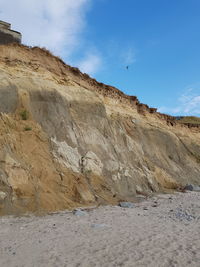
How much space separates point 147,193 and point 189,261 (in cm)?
931

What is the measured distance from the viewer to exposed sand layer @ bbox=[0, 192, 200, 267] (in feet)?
17.4

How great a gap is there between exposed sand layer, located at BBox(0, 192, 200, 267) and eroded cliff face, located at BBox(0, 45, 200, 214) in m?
1.34

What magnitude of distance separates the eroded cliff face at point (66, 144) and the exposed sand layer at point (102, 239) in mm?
1341

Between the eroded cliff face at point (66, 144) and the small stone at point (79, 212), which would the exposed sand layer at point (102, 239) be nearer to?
the small stone at point (79, 212)

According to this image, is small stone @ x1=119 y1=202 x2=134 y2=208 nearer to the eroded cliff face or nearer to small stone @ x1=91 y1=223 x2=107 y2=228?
the eroded cliff face

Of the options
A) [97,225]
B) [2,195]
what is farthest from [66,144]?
[97,225]

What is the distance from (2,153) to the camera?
33.0 feet

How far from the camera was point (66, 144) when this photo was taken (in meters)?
12.8

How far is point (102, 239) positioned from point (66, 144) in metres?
6.74

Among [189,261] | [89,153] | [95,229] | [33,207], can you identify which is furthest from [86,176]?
[189,261]

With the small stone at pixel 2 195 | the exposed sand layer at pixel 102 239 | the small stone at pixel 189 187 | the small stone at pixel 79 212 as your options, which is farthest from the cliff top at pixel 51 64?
the exposed sand layer at pixel 102 239

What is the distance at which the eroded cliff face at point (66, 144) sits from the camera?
1016cm

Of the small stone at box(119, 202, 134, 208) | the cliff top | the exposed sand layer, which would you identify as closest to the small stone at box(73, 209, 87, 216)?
the exposed sand layer

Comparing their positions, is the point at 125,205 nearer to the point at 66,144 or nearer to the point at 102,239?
the point at 66,144
